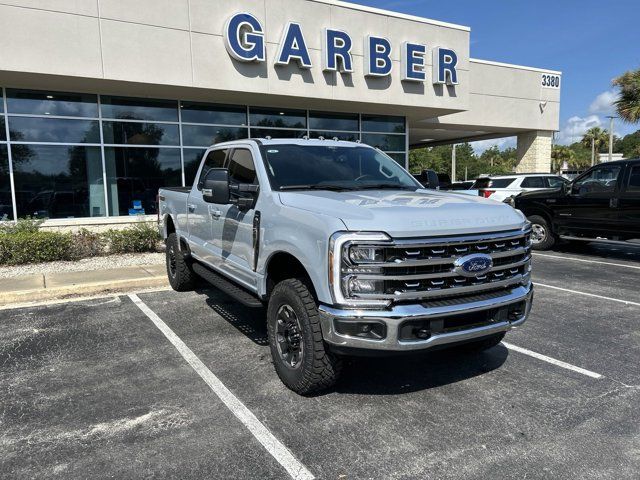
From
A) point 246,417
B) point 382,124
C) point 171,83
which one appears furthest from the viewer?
point 382,124

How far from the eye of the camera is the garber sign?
1277 cm

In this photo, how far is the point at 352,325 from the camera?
330cm

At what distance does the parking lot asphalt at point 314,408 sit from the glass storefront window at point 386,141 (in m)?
12.4

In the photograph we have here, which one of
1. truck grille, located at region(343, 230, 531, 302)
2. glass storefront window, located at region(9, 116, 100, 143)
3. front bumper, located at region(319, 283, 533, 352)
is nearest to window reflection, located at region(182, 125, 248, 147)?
glass storefront window, located at region(9, 116, 100, 143)

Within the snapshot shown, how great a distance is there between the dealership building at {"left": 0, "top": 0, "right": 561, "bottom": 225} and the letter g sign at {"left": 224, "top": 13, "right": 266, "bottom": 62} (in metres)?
0.03

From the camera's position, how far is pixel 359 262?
3299mm

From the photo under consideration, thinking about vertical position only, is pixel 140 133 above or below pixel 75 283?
above

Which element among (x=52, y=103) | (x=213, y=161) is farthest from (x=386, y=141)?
(x=213, y=161)

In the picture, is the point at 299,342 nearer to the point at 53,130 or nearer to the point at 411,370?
the point at 411,370

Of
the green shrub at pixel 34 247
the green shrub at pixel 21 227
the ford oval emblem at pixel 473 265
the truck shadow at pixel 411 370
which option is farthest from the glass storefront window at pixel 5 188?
the ford oval emblem at pixel 473 265

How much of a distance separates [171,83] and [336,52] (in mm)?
4774

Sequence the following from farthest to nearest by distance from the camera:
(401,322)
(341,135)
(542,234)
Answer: (341,135) < (542,234) < (401,322)

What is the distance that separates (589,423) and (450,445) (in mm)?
1092

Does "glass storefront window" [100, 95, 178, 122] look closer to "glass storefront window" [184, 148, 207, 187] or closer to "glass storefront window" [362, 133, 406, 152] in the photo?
"glass storefront window" [184, 148, 207, 187]
